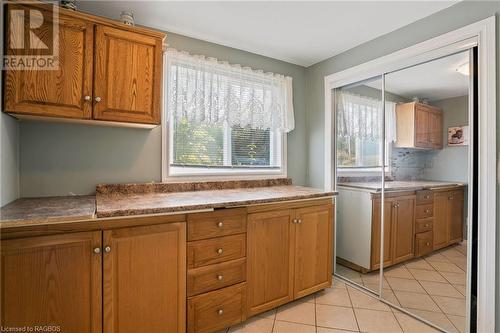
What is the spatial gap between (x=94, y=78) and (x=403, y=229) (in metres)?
2.65

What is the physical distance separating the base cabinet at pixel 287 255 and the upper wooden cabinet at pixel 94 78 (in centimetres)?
115

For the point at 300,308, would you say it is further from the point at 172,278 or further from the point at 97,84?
the point at 97,84

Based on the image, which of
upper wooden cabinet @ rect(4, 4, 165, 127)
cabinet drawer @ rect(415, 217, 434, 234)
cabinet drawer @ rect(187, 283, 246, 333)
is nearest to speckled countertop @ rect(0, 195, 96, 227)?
upper wooden cabinet @ rect(4, 4, 165, 127)

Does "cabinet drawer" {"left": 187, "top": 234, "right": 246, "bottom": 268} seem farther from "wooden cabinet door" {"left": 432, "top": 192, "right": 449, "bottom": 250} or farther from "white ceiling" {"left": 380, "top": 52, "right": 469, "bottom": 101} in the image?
"white ceiling" {"left": 380, "top": 52, "right": 469, "bottom": 101}

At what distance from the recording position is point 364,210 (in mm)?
2549

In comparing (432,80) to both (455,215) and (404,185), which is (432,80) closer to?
(404,185)

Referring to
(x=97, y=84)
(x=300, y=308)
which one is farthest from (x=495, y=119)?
(x=97, y=84)

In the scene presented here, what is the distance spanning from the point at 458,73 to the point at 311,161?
60.7 inches

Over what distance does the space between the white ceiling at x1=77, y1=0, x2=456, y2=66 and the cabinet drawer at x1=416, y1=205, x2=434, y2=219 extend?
1506 millimetres

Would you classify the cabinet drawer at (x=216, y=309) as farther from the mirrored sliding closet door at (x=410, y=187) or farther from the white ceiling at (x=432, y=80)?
the white ceiling at (x=432, y=80)

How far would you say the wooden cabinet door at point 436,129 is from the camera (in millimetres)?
1897

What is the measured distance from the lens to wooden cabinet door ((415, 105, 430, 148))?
6.63 ft

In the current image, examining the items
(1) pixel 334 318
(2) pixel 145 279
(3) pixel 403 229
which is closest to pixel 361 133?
(3) pixel 403 229

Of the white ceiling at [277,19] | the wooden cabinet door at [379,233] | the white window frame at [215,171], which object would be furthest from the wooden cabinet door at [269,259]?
the white ceiling at [277,19]
